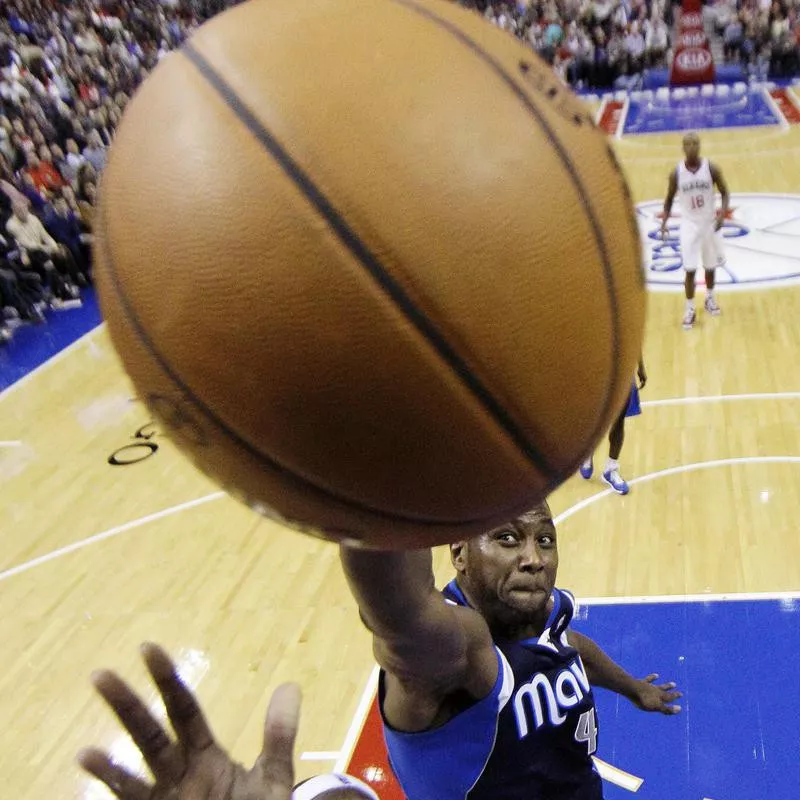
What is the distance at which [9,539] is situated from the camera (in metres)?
5.39

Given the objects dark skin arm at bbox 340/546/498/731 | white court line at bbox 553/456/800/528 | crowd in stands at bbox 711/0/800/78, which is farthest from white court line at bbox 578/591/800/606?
crowd in stands at bbox 711/0/800/78

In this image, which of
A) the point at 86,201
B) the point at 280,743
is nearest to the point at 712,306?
the point at 280,743

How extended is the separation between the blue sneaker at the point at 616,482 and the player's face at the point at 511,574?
295 centimetres

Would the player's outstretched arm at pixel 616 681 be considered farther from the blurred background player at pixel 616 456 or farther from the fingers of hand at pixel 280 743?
the blurred background player at pixel 616 456

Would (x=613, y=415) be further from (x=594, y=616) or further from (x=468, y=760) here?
(x=594, y=616)

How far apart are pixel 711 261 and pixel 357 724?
4.91m

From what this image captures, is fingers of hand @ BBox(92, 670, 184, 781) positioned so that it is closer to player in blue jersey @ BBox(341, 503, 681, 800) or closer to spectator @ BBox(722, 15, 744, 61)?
player in blue jersey @ BBox(341, 503, 681, 800)

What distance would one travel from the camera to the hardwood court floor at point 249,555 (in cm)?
386

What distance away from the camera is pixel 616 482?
4.95 metres

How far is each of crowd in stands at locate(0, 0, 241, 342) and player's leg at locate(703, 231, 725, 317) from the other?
4.68m

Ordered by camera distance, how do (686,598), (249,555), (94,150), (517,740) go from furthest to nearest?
(94,150) < (249,555) < (686,598) < (517,740)

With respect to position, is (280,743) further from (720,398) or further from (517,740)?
(720,398)

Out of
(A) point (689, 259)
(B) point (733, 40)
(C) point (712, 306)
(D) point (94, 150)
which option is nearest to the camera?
(A) point (689, 259)

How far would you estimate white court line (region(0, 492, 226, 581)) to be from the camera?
200 inches
